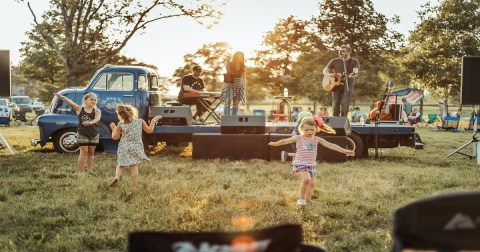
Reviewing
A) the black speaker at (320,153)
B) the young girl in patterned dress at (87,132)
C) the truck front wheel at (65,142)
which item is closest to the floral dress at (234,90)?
the black speaker at (320,153)

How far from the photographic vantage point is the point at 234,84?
12461 mm

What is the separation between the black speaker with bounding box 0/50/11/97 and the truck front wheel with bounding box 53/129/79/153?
1911mm

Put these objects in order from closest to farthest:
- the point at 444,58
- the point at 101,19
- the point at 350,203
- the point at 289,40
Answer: the point at 350,203
the point at 101,19
the point at 444,58
the point at 289,40

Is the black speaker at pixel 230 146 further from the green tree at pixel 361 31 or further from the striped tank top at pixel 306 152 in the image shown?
the green tree at pixel 361 31

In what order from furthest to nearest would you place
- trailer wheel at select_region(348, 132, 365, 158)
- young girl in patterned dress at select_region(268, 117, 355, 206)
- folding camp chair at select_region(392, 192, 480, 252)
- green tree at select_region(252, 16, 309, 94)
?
green tree at select_region(252, 16, 309, 94) → trailer wheel at select_region(348, 132, 365, 158) → young girl in patterned dress at select_region(268, 117, 355, 206) → folding camp chair at select_region(392, 192, 480, 252)

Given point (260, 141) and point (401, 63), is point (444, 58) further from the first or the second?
point (260, 141)

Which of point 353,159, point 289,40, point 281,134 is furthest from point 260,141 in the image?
point 289,40

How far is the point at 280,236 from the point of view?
2.04m

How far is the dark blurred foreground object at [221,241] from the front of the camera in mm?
1944

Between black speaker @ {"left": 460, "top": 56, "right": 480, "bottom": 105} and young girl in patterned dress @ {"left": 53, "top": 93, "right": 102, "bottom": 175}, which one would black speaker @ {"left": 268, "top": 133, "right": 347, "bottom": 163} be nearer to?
black speaker @ {"left": 460, "top": 56, "right": 480, "bottom": 105}

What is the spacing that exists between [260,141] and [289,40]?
4171cm

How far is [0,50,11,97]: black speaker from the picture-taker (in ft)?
42.7

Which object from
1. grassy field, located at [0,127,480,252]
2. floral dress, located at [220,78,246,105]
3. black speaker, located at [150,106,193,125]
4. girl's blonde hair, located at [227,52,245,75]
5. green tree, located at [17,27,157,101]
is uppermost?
green tree, located at [17,27,157,101]

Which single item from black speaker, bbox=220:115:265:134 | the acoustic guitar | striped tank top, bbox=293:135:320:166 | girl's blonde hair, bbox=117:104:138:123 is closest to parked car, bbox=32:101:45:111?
black speaker, bbox=220:115:265:134
